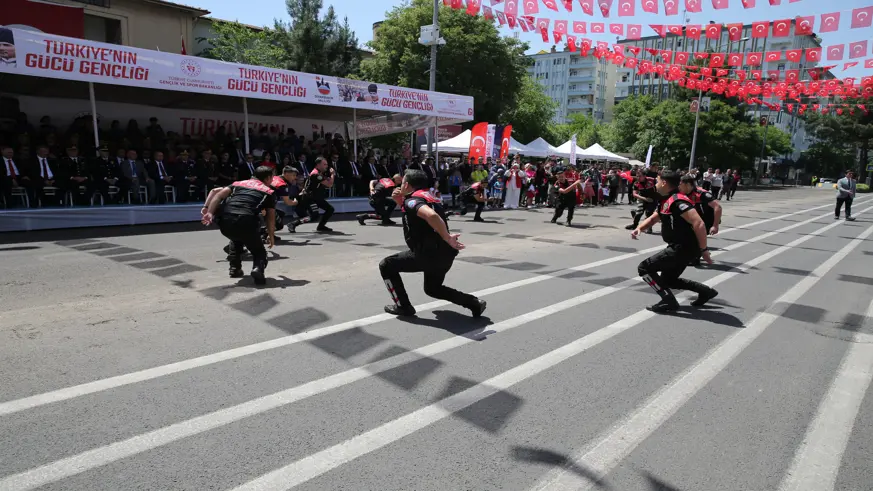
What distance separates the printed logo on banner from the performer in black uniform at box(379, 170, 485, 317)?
9.82 meters

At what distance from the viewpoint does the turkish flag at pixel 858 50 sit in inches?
533

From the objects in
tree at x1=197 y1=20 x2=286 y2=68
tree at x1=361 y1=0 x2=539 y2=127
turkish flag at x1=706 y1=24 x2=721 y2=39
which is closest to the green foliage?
tree at x1=361 y1=0 x2=539 y2=127

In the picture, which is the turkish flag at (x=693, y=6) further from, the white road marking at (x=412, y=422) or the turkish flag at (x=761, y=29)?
the white road marking at (x=412, y=422)

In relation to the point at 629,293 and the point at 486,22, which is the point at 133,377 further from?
the point at 486,22

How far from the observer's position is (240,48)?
35094 millimetres

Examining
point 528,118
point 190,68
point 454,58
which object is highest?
point 454,58

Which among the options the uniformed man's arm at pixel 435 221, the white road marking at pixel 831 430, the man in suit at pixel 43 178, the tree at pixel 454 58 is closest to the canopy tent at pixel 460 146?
the tree at pixel 454 58

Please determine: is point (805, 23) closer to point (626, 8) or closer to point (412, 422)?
point (626, 8)

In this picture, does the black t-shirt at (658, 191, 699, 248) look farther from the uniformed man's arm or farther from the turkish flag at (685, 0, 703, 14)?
the turkish flag at (685, 0, 703, 14)

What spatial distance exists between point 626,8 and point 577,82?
4044 inches

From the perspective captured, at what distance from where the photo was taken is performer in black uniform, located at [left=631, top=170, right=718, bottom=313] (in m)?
6.36

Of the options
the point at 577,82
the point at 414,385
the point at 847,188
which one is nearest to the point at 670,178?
the point at 414,385

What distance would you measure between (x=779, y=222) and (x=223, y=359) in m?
21.0

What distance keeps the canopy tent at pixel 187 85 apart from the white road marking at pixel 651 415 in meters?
12.3
